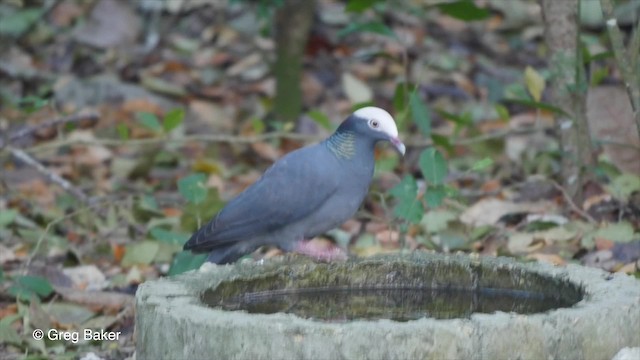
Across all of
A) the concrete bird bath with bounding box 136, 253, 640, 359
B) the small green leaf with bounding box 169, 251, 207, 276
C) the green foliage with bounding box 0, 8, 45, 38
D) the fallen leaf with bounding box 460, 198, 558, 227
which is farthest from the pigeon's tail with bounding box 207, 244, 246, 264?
the green foliage with bounding box 0, 8, 45, 38

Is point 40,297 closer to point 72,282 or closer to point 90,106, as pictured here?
point 72,282

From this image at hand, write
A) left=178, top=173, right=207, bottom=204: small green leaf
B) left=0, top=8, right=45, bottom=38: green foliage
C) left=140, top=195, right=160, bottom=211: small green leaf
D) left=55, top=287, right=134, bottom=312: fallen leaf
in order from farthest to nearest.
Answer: left=0, top=8, right=45, bottom=38: green foliage < left=140, top=195, right=160, bottom=211: small green leaf < left=178, top=173, right=207, bottom=204: small green leaf < left=55, top=287, right=134, bottom=312: fallen leaf

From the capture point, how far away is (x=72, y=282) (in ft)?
17.0

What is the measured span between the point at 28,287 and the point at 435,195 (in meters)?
1.57

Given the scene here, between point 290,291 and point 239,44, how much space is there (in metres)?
5.87

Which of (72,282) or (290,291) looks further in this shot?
A: (72,282)

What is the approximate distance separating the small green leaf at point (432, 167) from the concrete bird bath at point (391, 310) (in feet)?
3.45

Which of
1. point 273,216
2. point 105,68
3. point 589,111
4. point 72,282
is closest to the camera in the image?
point 273,216

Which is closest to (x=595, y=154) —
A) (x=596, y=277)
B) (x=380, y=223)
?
(x=380, y=223)

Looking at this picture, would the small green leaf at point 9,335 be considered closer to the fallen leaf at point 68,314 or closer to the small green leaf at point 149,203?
the fallen leaf at point 68,314

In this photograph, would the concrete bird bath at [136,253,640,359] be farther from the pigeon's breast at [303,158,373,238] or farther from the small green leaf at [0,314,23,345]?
the small green leaf at [0,314,23,345]

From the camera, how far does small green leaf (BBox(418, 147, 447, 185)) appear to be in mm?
4875

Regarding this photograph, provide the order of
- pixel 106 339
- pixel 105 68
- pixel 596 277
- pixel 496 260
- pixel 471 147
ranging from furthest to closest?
pixel 105 68 < pixel 471 147 < pixel 106 339 < pixel 496 260 < pixel 596 277

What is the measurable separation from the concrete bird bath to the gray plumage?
36 centimetres
